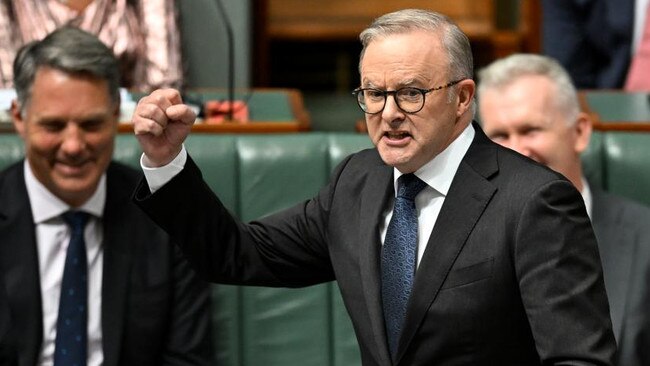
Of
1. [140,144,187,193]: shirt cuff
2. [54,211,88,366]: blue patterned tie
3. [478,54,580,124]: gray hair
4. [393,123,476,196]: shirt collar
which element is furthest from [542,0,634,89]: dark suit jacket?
[140,144,187,193]: shirt cuff

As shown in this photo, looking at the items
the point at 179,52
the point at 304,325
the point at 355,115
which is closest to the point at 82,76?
the point at 304,325

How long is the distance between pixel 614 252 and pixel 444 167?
0.61 meters

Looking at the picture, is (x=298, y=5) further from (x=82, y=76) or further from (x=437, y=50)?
(x=437, y=50)

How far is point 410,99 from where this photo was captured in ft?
4.18

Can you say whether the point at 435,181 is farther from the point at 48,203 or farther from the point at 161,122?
the point at 48,203

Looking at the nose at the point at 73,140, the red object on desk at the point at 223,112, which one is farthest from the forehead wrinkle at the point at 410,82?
the red object on desk at the point at 223,112

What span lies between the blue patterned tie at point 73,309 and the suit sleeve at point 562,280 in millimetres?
753

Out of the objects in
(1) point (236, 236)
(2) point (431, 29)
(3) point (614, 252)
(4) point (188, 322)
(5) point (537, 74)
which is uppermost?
(2) point (431, 29)

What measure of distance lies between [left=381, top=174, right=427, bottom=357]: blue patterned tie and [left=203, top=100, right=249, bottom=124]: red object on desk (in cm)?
81

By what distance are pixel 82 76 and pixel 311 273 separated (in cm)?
55

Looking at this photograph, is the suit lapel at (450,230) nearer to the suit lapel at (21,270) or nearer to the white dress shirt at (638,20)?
the suit lapel at (21,270)

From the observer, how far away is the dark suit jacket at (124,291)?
1.76m

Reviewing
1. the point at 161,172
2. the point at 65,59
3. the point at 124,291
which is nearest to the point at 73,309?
the point at 124,291

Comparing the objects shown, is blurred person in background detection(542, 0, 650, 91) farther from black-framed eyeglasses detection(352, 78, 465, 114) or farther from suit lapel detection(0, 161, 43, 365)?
black-framed eyeglasses detection(352, 78, 465, 114)
